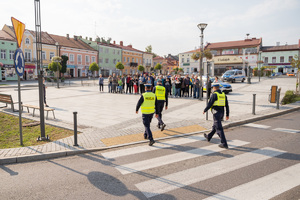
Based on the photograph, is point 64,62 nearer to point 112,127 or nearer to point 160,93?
point 112,127

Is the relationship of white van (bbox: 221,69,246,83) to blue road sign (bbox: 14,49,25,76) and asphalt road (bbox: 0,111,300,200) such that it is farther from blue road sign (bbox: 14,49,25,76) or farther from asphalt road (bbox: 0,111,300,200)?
blue road sign (bbox: 14,49,25,76)

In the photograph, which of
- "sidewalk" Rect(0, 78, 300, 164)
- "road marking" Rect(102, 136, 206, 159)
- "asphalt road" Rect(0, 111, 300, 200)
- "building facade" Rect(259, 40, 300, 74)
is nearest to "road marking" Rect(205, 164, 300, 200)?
"asphalt road" Rect(0, 111, 300, 200)

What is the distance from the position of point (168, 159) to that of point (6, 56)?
45300mm

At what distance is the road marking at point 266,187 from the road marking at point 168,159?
1.69 m

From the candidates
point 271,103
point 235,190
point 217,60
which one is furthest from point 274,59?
Answer: point 235,190

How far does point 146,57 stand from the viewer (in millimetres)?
75812

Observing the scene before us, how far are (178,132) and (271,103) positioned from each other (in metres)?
9.18

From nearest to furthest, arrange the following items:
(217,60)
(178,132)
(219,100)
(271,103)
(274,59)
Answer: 1. (219,100)
2. (178,132)
3. (271,103)
4. (217,60)
5. (274,59)

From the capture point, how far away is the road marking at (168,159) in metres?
5.12

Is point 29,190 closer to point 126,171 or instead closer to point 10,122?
point 126,171

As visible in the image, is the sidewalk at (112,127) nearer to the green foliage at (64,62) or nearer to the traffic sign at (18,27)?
the traffic sign at (18,27)

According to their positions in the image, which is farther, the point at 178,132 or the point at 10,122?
the point at 10,122

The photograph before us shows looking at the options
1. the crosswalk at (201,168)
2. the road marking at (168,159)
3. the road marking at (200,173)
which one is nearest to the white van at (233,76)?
the crosswalk at (201,168)

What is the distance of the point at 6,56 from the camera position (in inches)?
1630
